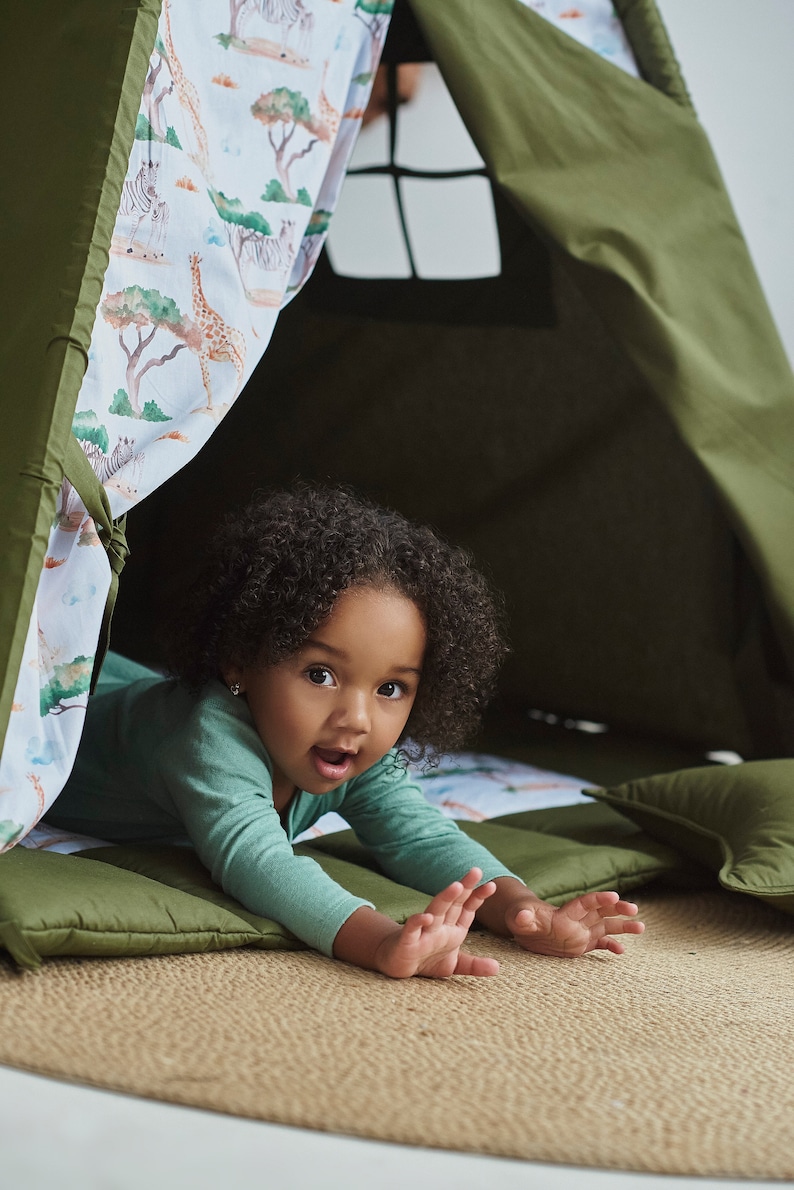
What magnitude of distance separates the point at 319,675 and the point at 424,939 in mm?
298

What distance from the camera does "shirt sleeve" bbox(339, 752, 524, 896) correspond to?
1318 millimetres

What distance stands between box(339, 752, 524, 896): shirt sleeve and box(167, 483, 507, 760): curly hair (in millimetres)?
45

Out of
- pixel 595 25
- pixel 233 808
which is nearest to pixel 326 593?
pixel 233 808

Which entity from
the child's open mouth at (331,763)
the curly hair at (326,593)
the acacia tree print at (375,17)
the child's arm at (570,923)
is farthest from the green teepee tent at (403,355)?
the child's arm at (570,923)

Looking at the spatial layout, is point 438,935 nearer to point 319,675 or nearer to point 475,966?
point 475,966

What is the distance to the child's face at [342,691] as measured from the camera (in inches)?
47.5

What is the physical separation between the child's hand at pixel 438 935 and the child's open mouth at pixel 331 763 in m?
0.21

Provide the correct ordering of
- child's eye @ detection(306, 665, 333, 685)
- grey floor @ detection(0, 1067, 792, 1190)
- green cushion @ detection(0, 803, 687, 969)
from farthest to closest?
child's eye @ detection(306, 665, 333, 685) → green cushion @ detection(0, 803, 687, 969) → grey floor @ detection(0, 1067, 792, 1190)

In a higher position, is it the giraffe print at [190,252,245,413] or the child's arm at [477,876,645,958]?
the giraffe print at [190,252,245,413]

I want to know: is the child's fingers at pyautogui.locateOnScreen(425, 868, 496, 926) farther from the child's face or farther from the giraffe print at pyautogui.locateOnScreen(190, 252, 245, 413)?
the giraffe print at pyautogui.locateOnScreen(190, 252, 245, 413)

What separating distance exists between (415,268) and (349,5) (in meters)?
0.76

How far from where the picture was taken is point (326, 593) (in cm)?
121

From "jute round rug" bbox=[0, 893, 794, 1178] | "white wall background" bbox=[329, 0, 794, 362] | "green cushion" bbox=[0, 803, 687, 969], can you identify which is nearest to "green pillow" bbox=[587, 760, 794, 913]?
"green cushion" bbox=[0, 803, 687, 969]

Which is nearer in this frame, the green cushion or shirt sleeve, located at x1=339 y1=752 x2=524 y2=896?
the green cushion
